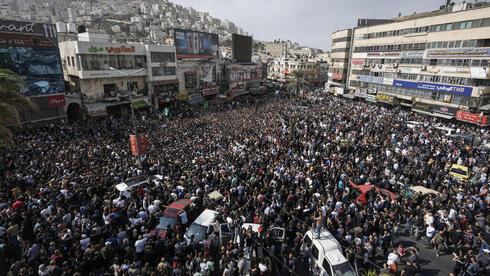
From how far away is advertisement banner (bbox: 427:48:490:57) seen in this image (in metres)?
28.4

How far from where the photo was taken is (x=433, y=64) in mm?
34688

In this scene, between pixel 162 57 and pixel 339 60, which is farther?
pixel 339 60

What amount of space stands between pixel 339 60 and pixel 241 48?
76.3 ft

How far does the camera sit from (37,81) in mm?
25234

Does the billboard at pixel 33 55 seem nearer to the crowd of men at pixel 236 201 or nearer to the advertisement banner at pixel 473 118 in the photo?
the crowd of men at pixel 236 201

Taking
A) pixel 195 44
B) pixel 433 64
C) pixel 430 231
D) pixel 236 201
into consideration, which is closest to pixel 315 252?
pixel 236 201

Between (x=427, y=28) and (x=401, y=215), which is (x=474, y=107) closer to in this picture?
(x=427, y=28)

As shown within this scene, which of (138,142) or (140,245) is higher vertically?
(138,142)

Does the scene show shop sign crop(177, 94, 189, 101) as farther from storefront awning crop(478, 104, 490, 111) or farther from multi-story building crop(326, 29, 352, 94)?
storefront awning crop(478, 104, 490, 111)

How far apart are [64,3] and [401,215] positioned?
250m

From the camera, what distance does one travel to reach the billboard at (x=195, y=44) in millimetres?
39656

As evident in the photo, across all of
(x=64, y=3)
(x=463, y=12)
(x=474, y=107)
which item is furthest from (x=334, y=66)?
(x=64, y=3)

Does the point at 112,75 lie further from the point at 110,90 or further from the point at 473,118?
the point at 473,118

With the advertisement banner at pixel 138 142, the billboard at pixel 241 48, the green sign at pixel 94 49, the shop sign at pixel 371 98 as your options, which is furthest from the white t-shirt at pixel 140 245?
the billboard at pixel 241 48
